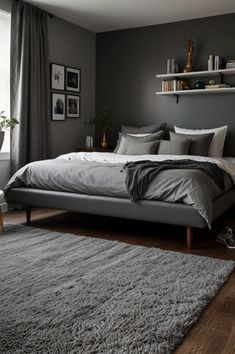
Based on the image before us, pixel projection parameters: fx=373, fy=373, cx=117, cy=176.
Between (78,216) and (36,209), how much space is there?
2.29ft

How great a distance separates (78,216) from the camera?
4.40 metres

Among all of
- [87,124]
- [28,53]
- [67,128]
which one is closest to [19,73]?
[28,53]

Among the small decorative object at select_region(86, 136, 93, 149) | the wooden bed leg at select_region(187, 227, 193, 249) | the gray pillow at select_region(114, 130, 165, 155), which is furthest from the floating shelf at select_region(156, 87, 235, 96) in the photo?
the wooden bed leg at select_region(187, 227, 193, 249)

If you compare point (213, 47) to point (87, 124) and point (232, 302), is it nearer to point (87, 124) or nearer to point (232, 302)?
point (87, 124)

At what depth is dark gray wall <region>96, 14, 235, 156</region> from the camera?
202 inches

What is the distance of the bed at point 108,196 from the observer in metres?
3.11

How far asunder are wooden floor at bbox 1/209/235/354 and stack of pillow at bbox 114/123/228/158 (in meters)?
0.89

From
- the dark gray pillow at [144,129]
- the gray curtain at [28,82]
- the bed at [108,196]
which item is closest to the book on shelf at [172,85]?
the dark gray pillow at [144,129]

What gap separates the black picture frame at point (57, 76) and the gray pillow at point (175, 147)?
179 centimetres

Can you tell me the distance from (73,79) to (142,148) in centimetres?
173

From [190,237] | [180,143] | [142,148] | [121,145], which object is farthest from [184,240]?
[121,145]

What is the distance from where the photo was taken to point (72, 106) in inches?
223

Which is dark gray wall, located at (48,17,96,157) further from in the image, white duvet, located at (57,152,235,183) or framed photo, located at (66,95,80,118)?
white duvet, located at (57,152,235,183)

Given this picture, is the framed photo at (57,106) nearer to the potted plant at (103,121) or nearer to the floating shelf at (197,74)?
the potted plant at (103,121)
